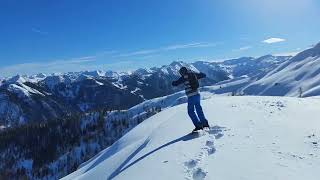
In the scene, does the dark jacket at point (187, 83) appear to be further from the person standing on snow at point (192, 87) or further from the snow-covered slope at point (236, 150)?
the snow-covered slope at point (236, 150)

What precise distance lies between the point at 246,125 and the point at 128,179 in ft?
27.6

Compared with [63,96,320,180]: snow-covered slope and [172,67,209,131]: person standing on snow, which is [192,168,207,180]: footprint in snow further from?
[172,67,209,131]: person standing on snow

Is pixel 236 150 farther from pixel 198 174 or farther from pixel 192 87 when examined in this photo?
pixel 192 87

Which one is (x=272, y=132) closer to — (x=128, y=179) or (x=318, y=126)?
(x=318, y=126)

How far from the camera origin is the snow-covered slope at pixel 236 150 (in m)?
14.3

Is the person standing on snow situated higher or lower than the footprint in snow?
higher

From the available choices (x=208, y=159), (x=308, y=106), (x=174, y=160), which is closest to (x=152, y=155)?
(x=174, y=160)

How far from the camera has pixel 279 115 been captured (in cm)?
2386

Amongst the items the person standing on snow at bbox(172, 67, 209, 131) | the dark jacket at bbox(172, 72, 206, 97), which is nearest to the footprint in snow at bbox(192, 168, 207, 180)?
the person standing on snow at bbox(172, 67, 209, 131)

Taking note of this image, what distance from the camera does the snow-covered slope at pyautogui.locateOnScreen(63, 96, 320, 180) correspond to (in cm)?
1434

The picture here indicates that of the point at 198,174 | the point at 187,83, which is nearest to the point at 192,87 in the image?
the point at 187,83

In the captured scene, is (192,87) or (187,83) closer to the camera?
(187,83)

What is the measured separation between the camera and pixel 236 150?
16.8 m

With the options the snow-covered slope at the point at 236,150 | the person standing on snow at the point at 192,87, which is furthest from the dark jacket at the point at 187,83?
the snow-covered slope at the point at 236,150
